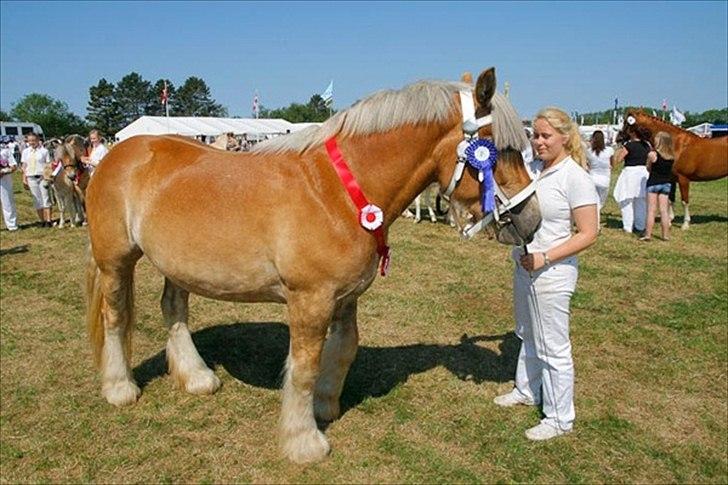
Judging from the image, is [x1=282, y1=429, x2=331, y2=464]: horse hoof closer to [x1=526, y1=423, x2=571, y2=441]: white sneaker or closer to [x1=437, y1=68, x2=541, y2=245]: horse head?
[x1=526, y1=423, x2=571, y2=441]: white sneaker

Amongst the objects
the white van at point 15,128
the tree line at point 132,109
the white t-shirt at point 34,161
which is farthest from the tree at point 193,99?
the white t-shirt at point 34,161

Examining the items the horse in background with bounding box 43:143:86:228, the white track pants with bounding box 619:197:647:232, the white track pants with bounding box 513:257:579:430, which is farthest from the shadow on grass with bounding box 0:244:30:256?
the white track pants with bounding box 619:197:647:232

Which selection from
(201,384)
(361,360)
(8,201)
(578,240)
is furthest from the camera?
(8,201)

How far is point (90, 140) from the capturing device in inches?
490

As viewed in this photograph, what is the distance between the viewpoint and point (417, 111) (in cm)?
292

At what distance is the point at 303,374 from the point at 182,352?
62.1 inches

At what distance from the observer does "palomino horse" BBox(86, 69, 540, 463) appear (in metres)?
2.94

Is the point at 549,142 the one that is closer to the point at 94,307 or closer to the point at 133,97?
the point at 94,307

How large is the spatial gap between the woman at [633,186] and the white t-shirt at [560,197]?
28.7 ft

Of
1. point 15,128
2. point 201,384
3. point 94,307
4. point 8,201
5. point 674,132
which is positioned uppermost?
point 15,128

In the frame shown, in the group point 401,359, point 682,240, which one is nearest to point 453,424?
point 401,359

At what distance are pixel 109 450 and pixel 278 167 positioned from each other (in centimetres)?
226

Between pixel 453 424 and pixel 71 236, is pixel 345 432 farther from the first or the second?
pixel 71 236

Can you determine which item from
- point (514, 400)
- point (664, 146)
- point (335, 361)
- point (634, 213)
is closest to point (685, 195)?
point (634, 213)
